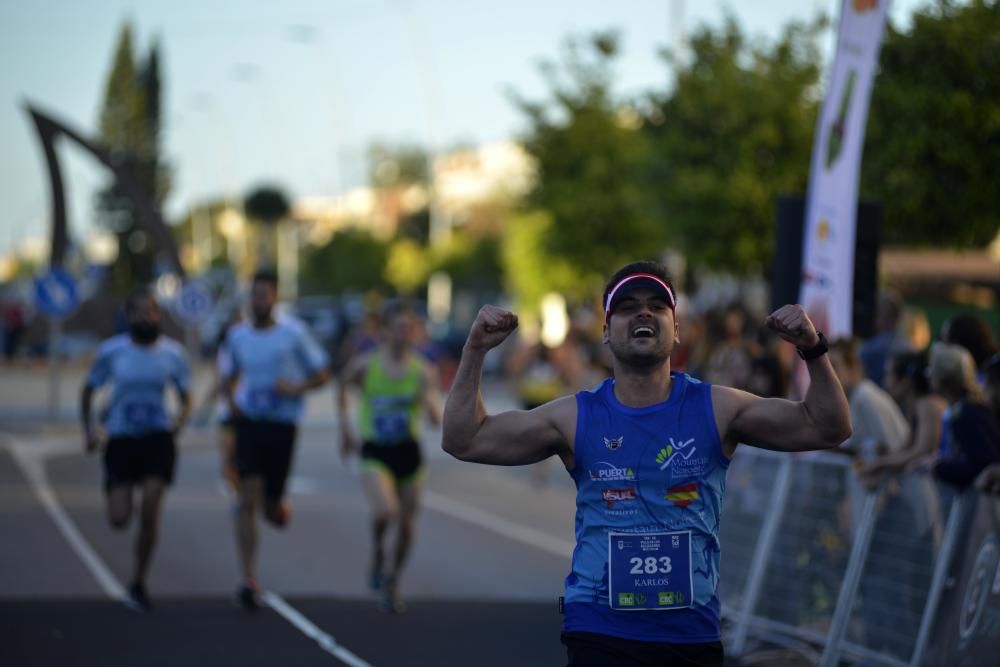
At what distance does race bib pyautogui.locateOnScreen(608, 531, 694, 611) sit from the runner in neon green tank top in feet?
20.8

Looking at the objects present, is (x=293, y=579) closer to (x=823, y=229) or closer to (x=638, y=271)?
(x=823, y=229)

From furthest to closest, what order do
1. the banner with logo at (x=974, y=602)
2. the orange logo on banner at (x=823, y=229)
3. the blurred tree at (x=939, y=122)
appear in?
the blurred tree at (x=939, y=122)
the orange logo on banner at (x=823, y=229)
the banner with logo at (x=974, y=602)

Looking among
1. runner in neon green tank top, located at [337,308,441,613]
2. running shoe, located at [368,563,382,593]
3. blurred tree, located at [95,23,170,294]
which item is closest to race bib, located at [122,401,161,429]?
runner in neon green tank top, located at [337,308,441,613]

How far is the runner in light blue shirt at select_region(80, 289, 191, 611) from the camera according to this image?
434 inches

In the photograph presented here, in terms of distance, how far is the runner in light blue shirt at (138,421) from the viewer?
1102 cm

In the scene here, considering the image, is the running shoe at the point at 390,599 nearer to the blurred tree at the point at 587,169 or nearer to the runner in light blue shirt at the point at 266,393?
the runner in light blue shirt at the point at 266,393

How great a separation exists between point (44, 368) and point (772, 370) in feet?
144

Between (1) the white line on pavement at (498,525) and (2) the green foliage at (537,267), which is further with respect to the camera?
(2) the green foliage at (537,267)

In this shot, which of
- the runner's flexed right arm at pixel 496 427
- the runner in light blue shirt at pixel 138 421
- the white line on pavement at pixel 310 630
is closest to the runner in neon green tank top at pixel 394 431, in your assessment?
the white line on pavement at pixel 310 630

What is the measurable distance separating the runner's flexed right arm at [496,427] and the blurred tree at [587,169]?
3416cm

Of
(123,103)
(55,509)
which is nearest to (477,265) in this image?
(123,103)

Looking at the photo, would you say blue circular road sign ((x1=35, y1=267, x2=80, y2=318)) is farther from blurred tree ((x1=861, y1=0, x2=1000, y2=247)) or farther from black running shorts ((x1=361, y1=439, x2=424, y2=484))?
black running shorts ((x1=361, y1=439, x2=424, y2=484))

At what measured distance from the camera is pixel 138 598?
10.8m

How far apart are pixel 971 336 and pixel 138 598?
5.35m
